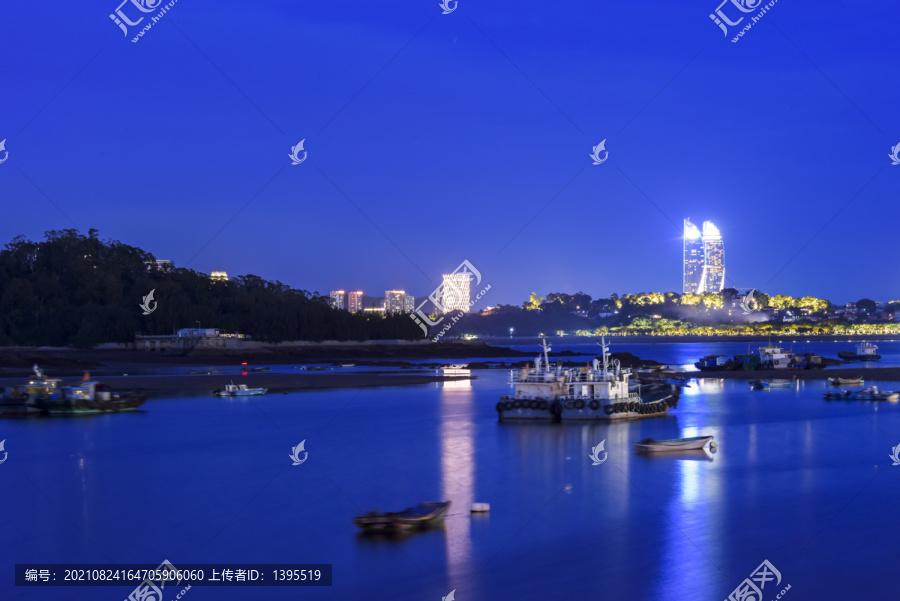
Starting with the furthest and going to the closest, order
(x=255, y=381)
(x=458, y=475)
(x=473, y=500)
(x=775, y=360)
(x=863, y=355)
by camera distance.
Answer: (x=863, y=355), (x=775, y=360), (x=255, y=381), (x=458, y=475), (x=473, y=500)

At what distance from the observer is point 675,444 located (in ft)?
105

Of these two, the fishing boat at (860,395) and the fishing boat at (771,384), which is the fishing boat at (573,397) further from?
the fishing boat at (771,384)

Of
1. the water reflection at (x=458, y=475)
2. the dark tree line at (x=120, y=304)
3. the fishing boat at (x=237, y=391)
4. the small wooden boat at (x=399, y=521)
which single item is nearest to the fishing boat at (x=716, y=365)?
the water reflection at (x=458, y=475)

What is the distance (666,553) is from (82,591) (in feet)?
40.0

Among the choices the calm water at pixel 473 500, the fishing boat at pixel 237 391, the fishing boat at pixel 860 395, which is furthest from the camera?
the fishing boat at pixel 237 391

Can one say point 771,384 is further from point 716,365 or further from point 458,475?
point 458,475

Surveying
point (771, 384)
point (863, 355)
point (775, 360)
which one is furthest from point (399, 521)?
point (863, 355)

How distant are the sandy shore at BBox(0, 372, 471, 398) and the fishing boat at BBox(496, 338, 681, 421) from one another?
24777mm

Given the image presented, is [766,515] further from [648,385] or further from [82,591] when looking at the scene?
[648,385]

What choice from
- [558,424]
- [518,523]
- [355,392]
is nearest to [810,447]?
[558,424]

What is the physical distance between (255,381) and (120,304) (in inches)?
2037

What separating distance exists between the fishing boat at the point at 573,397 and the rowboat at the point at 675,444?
7.42 m

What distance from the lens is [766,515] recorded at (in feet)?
72.8

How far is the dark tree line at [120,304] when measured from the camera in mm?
102312
